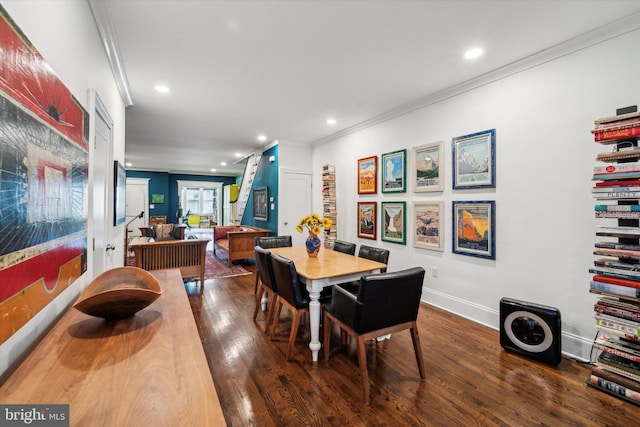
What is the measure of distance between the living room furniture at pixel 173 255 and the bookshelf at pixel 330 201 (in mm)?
2216

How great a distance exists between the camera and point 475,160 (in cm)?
310

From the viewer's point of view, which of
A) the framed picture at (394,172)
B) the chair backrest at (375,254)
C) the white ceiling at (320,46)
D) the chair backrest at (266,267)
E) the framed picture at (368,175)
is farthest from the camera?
the framed picture at (368,175)

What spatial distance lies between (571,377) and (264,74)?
3886mm

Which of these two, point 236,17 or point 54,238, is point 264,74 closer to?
point 236,17

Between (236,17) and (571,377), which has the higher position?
(236,17)

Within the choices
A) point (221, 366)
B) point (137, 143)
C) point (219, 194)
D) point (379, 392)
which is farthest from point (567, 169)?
point (219, 194)

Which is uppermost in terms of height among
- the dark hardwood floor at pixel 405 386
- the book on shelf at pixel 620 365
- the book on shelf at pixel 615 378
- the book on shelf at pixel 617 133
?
the book on shelf at pixel 617 133

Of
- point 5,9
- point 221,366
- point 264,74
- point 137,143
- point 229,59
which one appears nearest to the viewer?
point 5,9

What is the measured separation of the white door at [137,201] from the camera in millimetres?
9914

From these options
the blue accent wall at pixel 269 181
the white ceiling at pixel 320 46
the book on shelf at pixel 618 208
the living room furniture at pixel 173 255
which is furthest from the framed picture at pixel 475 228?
the blue accent wall at pixel 269 181

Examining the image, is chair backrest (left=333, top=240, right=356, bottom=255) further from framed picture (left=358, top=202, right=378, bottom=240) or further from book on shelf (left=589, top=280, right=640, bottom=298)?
book on shelf (left=589, top=280, right=640, bottom=298)

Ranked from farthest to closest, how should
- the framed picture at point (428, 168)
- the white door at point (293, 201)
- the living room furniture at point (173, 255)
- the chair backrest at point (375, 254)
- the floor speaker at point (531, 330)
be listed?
the white door at point (293, 201)
the living room furniture at point (173, 255)
the framed picture at point (428, 168)
the chair backrest at point (375, 254)
the floor speaker at point (531, 330)

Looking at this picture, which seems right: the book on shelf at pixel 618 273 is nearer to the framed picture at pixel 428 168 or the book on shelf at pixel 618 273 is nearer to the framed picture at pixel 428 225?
the framed picture at pixel 428 225

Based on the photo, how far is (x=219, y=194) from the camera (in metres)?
12.3
